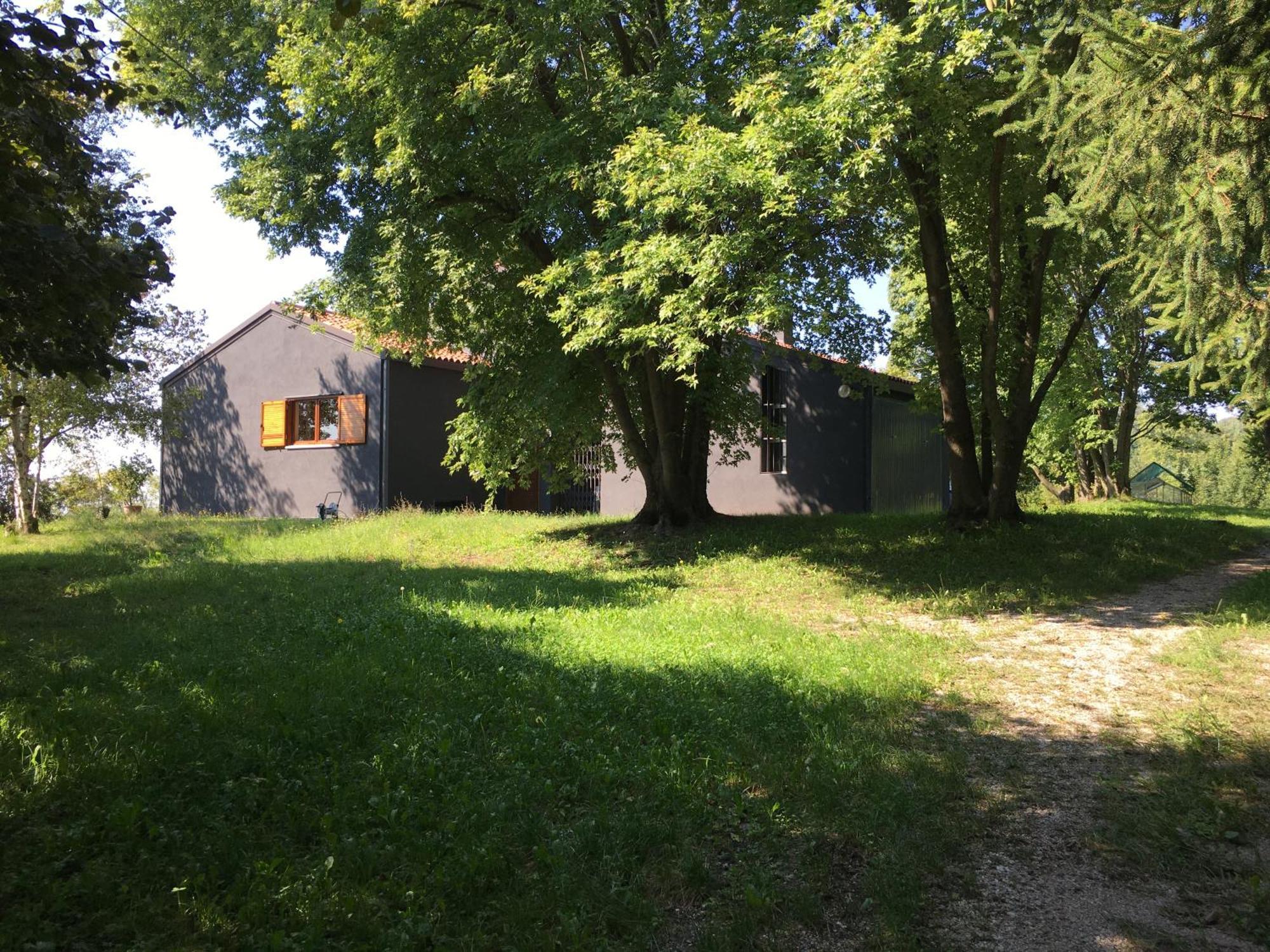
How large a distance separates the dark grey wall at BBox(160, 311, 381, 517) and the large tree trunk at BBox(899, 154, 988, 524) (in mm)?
12197

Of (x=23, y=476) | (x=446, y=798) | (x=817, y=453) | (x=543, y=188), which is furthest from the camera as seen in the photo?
(x=817, y=453)

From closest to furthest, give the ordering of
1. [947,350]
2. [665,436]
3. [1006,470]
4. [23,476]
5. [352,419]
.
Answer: [947,350], [1006,470], [665,436], [23,476], [352,419]

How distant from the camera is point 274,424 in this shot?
20.9 m

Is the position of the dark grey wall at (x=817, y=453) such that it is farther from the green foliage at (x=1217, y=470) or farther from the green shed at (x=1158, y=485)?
the green foliage at (x=1217, y=470)

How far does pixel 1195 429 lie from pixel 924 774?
94.1 feet

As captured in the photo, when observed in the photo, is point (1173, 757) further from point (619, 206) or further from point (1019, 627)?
point (619, 206)

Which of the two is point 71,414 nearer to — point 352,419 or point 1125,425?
point 352,419

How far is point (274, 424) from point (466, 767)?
1854cm

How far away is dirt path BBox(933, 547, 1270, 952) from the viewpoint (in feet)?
10.3

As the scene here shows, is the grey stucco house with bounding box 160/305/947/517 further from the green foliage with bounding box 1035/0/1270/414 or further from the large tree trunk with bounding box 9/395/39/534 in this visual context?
the green foliage with bounding box 1035/0/1270/414

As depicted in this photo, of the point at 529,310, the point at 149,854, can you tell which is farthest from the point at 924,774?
the point at 529,310

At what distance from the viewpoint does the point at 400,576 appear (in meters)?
10.3

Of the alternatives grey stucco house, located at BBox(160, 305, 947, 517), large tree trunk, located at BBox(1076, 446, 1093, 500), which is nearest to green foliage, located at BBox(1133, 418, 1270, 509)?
large tree trunk, located at BBox(1076, 446, 1093, 500)

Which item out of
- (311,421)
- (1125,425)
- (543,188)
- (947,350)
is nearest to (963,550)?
(947,350)
